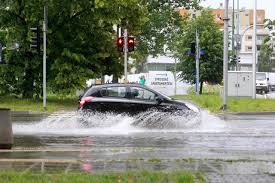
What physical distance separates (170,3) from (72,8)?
1791 cm

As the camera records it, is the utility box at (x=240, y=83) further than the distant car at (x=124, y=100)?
Yes

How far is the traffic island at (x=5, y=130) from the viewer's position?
43.4ft

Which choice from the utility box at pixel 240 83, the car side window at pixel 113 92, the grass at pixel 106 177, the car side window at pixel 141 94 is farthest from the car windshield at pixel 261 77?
the grass at pixel 106 177

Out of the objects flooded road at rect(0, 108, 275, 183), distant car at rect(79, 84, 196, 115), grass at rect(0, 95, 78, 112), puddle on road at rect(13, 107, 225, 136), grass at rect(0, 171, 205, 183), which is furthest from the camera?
grass at rect(0, 95, 78, 112)

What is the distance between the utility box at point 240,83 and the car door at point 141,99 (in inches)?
776

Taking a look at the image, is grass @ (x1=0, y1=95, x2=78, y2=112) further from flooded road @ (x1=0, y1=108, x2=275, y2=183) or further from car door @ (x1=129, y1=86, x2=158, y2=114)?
car door @ (x1=129, y1=86, x2=158, y2=114)

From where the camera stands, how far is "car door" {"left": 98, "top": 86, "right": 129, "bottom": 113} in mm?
19969

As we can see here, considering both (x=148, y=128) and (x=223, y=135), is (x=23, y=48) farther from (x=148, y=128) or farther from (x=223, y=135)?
(x=223, y=135)

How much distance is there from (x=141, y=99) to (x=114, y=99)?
0.89 m

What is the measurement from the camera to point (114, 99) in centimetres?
2009

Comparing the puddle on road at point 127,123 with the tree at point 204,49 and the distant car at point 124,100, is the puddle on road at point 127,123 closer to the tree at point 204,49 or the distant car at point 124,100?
the distant car at point 124,100

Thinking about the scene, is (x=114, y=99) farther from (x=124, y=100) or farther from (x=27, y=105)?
(x=27, y=105)

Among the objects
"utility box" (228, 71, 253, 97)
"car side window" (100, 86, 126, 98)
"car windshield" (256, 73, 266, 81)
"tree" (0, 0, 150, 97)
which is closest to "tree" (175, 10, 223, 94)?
"car windshield" (256, 73, 266, 81)

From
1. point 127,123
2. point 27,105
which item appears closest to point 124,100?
point 127,123
